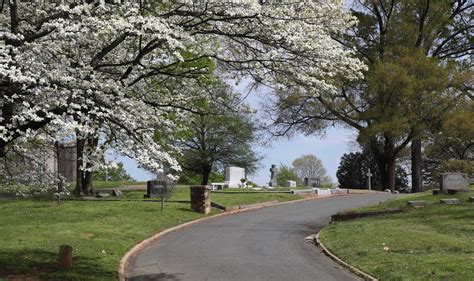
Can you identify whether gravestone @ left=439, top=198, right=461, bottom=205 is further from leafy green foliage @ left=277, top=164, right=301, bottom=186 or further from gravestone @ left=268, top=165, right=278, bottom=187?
leafy green foliage @ left=277, top=164, right=301, bottom=186

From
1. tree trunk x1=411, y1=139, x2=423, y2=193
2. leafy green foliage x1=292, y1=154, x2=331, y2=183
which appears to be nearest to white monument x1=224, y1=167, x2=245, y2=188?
tree trunk x1=411, y1=139, x2=423, y2=193

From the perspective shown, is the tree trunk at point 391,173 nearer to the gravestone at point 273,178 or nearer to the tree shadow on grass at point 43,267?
the gravestone at point 273,178

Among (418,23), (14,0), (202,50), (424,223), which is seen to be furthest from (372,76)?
(14,0)

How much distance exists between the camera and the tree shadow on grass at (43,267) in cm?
1062

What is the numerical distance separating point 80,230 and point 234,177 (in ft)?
85.3

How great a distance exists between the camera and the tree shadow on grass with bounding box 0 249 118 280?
10.6 meters

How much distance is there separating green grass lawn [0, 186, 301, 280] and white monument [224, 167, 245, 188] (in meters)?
12.0

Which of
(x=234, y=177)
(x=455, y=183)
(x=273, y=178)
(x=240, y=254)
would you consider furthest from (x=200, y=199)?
(x=273, y=178)

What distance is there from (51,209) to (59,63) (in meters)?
14.2

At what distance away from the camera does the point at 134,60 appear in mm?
10859

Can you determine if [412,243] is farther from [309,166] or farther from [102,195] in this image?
[309,166]

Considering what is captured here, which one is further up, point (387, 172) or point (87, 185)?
point (387, 172)

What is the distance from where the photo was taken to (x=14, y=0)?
9.87m

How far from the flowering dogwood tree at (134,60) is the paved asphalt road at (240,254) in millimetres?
2937
